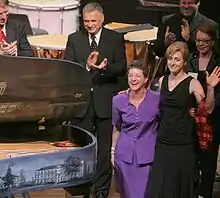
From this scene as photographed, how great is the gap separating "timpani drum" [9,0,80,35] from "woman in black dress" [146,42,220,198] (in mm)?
2928

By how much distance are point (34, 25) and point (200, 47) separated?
298 cm

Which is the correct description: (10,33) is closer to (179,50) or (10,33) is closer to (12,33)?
(12,33)

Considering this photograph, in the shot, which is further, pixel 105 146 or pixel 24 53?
pixel 105 146

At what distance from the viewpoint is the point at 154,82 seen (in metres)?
6.23

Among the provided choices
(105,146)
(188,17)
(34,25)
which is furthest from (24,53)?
(34,25)

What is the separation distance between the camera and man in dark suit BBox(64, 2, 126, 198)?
16.9ft

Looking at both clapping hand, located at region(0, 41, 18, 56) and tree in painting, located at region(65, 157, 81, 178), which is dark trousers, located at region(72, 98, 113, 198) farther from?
tree in painting, located at region(65, 157, 81, 178)

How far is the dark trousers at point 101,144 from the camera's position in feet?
17.2

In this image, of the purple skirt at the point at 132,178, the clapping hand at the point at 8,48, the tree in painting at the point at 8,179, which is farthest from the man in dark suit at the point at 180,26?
the tree in painting at the point at 8,179

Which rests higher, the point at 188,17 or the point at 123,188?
the point at 188,17

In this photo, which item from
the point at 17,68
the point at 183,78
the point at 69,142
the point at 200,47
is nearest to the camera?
the point at 17,68

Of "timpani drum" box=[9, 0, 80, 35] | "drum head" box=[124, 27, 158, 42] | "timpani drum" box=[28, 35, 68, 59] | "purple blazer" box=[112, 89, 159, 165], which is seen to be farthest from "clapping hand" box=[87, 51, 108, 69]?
"timpani drum" box=[9, 0, 80, 35]

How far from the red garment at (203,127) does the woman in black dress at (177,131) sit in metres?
0.04

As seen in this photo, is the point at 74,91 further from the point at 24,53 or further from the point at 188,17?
the point at 188,17
